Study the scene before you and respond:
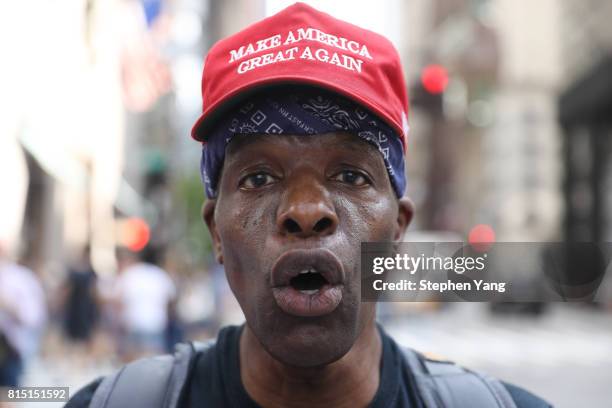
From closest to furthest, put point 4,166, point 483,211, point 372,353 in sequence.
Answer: point 372,353, point 4,166, point 483,211

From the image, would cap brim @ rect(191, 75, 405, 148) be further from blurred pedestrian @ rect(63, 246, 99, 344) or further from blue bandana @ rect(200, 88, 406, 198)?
blurred pedestrian @ rect(63, 246, 99, 344)

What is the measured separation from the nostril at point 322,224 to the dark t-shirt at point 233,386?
1.64 ft

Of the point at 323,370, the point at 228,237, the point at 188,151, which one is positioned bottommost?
the point at 323,370

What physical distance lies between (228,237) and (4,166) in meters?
10.2

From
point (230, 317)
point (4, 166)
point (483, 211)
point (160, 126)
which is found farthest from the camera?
point (483, 211)

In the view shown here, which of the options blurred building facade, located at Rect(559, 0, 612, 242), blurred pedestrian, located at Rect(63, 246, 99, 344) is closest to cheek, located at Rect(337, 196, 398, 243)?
blurred pedestrian, located at Rect(63, 246, 99, 344)

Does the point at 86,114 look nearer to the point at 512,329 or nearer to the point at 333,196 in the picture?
the point at 512,329

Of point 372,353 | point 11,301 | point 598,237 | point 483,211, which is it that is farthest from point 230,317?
point 483,211

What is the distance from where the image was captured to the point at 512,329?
2217cm

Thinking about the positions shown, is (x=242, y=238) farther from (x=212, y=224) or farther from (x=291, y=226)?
(x=212, y=224)

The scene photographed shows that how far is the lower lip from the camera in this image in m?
1.60

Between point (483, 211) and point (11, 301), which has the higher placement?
point (483, 211)

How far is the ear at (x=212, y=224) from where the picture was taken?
1927 millimetres

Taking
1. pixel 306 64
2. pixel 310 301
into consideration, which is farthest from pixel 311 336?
pixel 306 64
